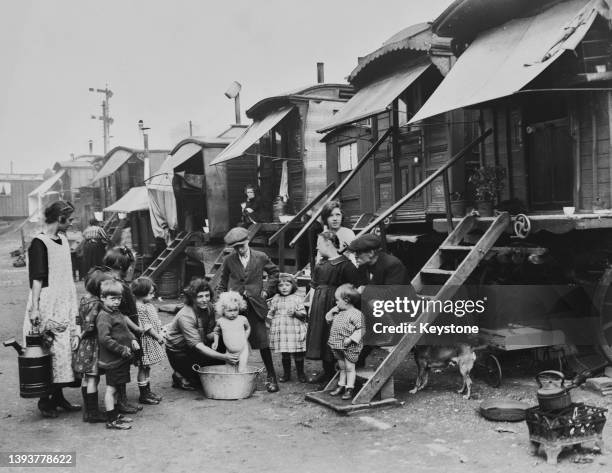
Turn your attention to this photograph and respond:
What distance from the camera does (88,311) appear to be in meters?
6.68

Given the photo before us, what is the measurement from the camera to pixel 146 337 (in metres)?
7.39

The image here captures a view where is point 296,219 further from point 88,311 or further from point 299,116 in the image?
point 88,311

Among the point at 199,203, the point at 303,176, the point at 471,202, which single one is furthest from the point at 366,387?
the point at 199,203

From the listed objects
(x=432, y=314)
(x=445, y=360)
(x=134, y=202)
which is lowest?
(x=445, y=360)

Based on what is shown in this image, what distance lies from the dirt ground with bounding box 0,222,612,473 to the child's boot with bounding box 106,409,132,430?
0.07 metres

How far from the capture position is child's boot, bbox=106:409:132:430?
6.38 metres

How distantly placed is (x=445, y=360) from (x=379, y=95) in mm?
5069

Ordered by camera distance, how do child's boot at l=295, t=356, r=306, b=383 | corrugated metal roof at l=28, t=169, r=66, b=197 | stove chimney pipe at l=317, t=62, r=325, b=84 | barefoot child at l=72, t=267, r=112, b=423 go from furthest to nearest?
corrugated metal roof at l=28, t=169, r=66, b=197
stove chimney pipe at l=317, t=62, r=325, b=84
child's boot at l=295, t=356, r=306, b=383
barefoot child at l=72, t=267, r=112, b=423

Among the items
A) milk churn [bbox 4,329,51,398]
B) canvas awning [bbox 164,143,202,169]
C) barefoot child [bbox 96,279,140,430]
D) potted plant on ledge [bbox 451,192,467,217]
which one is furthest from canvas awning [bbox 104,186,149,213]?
barefoot child [bbox 96,279,140,430]

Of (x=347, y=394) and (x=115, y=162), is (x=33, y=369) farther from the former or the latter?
(x=115, y=162)

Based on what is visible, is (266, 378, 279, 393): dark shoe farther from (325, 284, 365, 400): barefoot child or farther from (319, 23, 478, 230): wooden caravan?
(319, 23, 478, 230): wooden caravan

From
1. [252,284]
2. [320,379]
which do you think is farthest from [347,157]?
[320,379]

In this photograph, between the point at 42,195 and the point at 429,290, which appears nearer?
the point at 429,290

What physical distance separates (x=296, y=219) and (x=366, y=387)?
681 centimetres
